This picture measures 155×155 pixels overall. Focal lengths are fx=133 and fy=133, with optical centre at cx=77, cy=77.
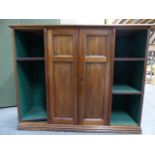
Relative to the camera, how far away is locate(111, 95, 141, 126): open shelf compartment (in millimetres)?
2018

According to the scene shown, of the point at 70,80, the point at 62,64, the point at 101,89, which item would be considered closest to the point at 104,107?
the point at 101,89

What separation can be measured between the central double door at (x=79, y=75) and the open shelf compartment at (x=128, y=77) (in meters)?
0.33

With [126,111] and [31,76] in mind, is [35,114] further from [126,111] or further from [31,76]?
[126,111]

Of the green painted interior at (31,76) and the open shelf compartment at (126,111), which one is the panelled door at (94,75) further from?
the green painted interior at (31,76)

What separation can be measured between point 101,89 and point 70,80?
462 mm

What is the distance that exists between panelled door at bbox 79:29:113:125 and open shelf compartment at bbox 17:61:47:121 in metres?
0.72

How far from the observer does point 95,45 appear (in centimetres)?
180

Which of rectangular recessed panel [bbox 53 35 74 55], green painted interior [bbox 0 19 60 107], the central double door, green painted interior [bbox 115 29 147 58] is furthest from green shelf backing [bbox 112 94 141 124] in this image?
green painted interior [bbox 0 19 60 107]

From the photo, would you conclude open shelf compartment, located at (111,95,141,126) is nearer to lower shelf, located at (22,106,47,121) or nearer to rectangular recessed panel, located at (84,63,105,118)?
rectangular recessed panel, located at (84,63,105,118)

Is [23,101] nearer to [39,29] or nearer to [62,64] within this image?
[62,64]

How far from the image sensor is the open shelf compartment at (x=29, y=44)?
2.00 meters

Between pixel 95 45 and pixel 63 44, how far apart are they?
0.44 metres

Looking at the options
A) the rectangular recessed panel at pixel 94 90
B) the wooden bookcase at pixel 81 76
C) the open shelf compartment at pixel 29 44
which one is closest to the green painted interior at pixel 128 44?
the wooden bookcase at pixel 81 76

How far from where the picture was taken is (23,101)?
2127 millimetres
